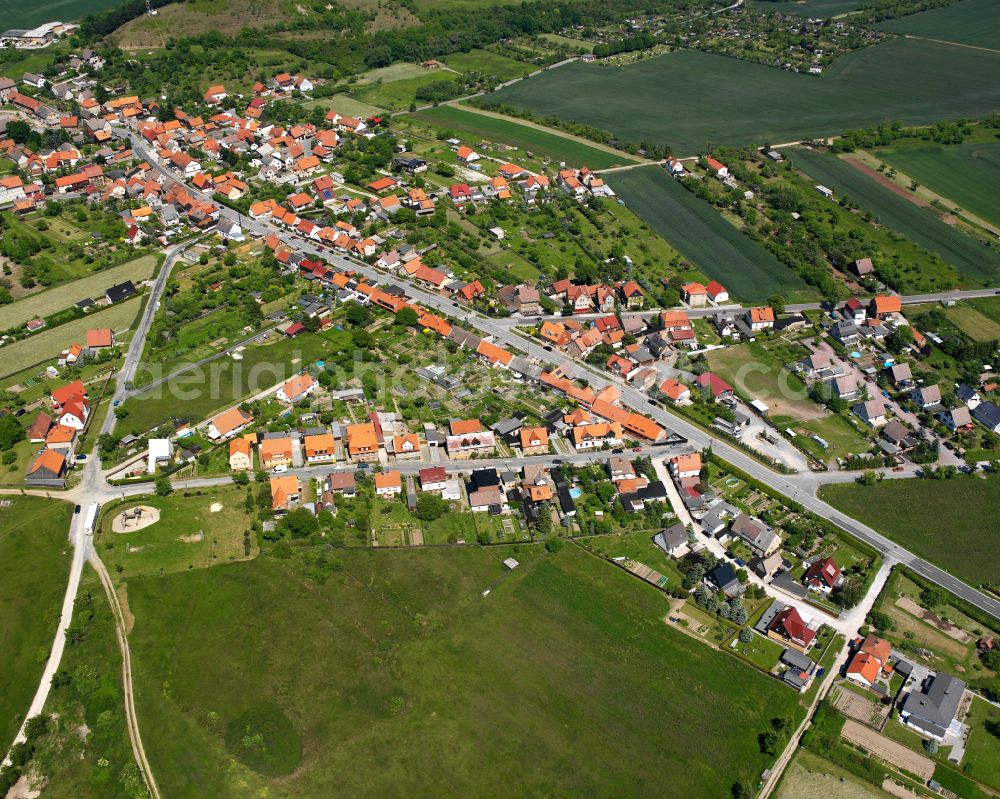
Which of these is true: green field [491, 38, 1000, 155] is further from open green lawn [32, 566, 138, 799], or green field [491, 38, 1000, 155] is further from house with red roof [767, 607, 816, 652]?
open green lawn [32, 566, 138, 799]

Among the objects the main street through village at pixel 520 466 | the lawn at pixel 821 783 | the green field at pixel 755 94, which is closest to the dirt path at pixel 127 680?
the main street through village at pixel 520 466

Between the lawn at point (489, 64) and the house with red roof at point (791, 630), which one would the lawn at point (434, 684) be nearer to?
the house with red roof at point (791, 630)

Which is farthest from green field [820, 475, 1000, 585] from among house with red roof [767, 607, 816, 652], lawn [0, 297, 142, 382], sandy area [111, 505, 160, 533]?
lawn [0, 297, 142, 382]

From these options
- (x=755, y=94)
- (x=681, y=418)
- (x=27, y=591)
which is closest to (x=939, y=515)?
(x=681, y=418)

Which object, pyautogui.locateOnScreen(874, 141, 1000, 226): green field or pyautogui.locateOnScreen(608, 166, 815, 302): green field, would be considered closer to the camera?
pyautogui.locateOnScreen(608, 166, 815, 302): green field

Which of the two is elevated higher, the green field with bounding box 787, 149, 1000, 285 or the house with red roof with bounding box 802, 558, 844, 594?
the green field with bounding box 787, 149, 1000, 285

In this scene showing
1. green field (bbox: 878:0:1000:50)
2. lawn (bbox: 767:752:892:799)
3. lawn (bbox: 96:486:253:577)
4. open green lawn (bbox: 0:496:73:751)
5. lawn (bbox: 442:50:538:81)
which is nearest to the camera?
lawn (bbox: 767:752:892:799)

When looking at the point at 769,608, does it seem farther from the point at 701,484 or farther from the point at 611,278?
the point at 611,278
